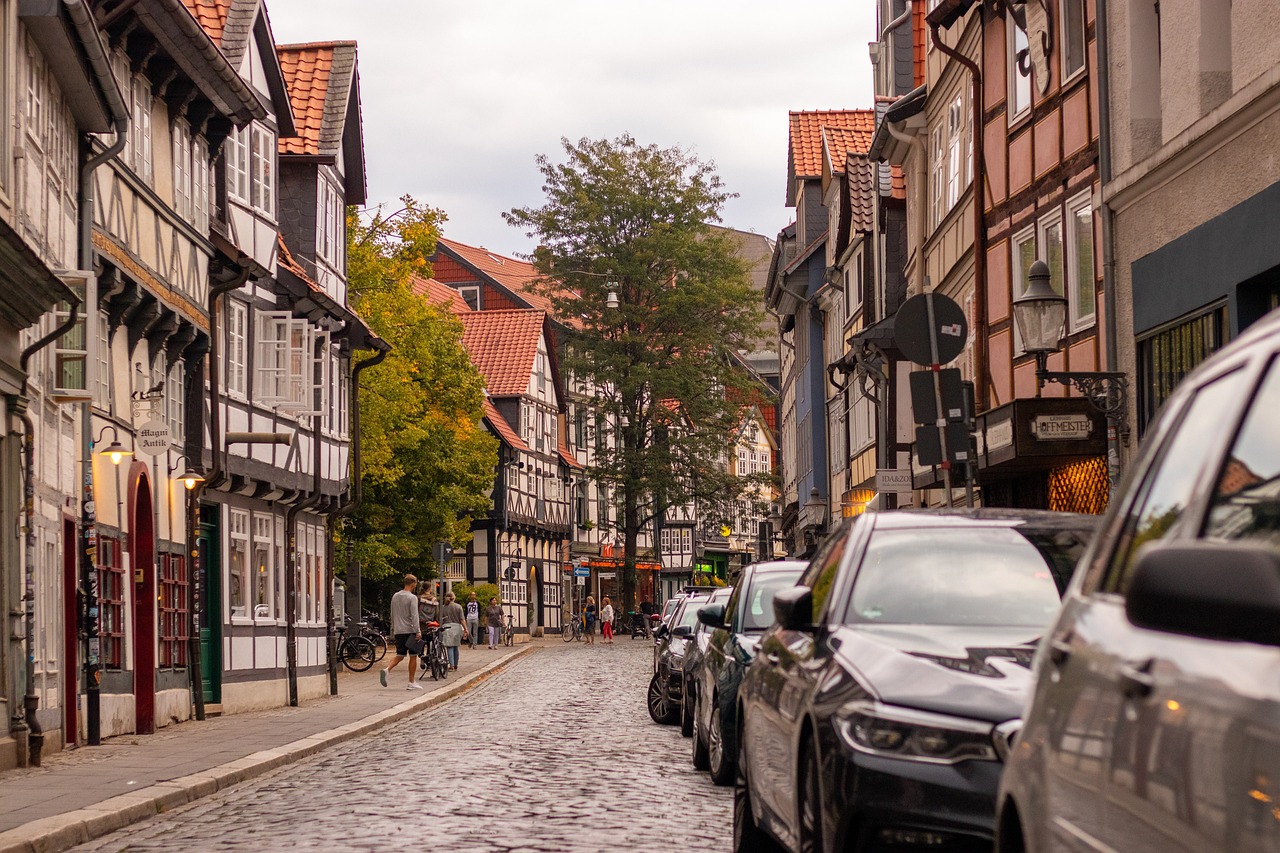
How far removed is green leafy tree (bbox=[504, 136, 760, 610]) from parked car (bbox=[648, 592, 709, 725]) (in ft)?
144

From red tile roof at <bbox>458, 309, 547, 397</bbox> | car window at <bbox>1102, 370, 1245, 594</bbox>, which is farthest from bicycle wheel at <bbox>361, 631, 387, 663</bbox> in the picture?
car window at <bbox>1102, 370, 1245, 594</bbox>

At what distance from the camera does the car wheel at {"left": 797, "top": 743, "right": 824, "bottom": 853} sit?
6367 mm

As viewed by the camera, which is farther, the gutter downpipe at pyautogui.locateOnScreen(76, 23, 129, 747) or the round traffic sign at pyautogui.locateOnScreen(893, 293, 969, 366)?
the gutter downpipe at pyautogui.locateOnScreen(76, 23, 129, 747)

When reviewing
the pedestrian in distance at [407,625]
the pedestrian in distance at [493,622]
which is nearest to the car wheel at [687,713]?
the pedestrian in distance at [407,625]

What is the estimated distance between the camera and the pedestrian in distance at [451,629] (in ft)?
120

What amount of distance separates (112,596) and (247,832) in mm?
10157

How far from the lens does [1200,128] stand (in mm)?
14578

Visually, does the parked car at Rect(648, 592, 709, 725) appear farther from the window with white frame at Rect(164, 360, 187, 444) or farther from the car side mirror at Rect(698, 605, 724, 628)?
the car side mirror at Rect(698, 605, 724, 628)

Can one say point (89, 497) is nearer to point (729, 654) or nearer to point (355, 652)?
point (729, 654)

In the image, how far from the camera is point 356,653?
135 feet

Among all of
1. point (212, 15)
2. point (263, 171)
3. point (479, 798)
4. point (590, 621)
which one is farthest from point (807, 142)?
point (479, 798)

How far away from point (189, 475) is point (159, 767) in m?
8.41

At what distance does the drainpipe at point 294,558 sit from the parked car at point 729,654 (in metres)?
14.9

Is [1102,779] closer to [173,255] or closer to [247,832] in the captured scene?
[247,832]
